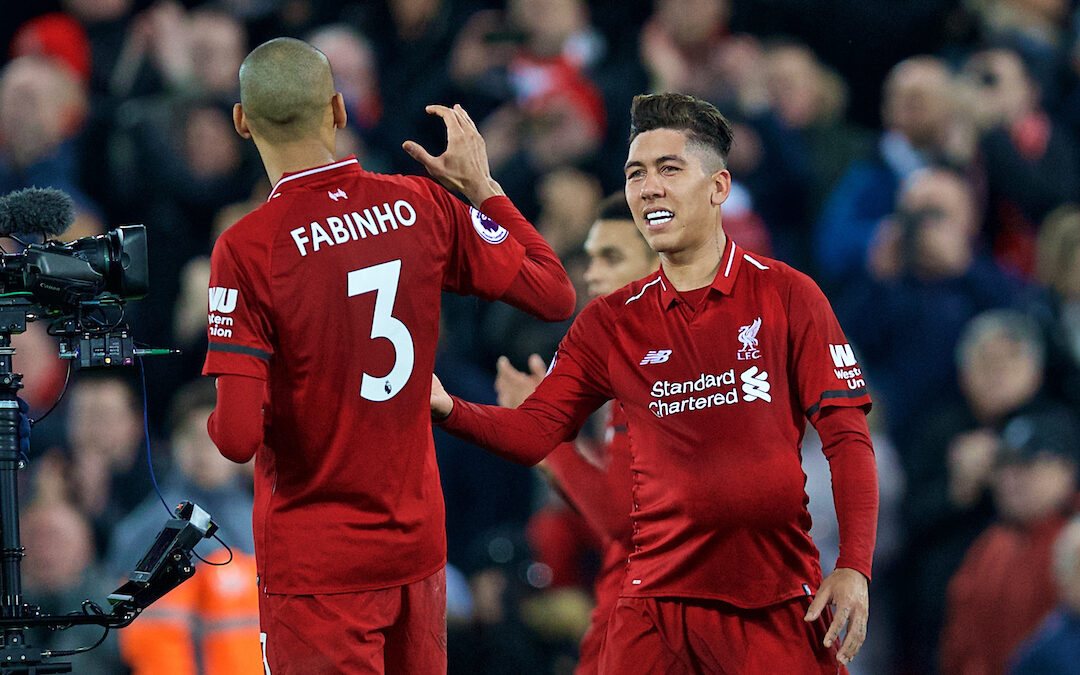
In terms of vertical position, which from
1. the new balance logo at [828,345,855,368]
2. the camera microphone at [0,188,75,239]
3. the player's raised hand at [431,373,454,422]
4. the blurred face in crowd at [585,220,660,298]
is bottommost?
the player's raised hand at [431,373,454,422]

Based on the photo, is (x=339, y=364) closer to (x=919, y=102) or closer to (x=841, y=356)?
(x=841, y=356)

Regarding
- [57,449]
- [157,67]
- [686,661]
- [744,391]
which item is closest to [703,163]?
[744,391]

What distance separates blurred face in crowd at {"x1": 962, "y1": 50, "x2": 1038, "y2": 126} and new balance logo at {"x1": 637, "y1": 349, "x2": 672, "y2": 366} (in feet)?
13.0

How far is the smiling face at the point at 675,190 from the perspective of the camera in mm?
3236

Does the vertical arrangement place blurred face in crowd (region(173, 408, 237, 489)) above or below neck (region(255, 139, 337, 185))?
below

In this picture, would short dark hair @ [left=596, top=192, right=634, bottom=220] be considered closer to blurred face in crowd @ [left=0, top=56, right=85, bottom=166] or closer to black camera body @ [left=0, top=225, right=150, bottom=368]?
black camera body @ [left=0, top=225, right=150, bottom=368]

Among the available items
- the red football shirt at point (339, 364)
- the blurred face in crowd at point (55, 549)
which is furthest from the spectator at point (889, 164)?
the red football shirt at point (339, 364)

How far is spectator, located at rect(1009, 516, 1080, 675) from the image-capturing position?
17.9 feet

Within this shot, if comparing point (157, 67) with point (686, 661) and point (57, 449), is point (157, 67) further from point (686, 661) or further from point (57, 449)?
point (686, 661)

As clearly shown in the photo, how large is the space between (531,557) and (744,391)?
9.40 ft

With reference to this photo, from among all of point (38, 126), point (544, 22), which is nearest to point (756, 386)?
point (544, 22)

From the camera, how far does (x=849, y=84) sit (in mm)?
6789

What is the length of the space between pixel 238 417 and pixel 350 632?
1.78 feet

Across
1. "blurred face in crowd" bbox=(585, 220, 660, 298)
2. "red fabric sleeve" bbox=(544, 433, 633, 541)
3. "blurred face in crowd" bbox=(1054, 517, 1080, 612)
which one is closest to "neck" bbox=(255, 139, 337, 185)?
"red fabric sleeve" bbox=(544, 433, 633, 541)
